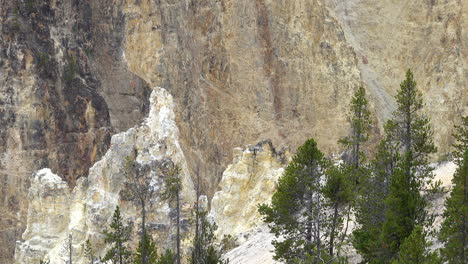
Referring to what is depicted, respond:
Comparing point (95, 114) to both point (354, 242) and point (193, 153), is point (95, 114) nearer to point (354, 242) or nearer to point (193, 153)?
point (193, 153)

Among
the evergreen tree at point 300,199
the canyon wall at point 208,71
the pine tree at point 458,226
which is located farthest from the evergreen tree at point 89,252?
the pine tree at point 458,226

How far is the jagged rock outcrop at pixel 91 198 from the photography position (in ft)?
160

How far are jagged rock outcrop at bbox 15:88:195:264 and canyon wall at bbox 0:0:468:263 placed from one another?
15549 mm

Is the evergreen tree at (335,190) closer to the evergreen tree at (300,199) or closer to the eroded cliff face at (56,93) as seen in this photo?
the evergreen tree at (300,199)

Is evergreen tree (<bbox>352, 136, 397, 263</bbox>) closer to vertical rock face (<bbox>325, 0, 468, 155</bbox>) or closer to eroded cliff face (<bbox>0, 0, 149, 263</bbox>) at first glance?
vertical rock face (<bbox>325, 0, 468, 155</bbox>)

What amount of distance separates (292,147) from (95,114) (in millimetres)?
21291

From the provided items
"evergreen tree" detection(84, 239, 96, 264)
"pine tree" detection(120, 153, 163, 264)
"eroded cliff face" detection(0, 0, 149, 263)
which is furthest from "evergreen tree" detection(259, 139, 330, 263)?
"eroded cliff face" detection(0, 0, 149, 263)

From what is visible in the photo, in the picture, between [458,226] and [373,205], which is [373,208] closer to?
[373,205]

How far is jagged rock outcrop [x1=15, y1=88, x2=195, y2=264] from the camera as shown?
4878cm

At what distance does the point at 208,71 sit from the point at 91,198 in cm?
2628

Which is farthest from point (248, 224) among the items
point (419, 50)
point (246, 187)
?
point (419, 50)

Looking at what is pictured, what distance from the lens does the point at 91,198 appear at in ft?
165

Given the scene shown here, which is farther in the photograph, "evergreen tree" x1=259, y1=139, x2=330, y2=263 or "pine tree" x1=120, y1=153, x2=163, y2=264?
"pine tree" x1=120, y1=153, x2=163, y2=264

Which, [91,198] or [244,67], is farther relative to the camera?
[244,67]
